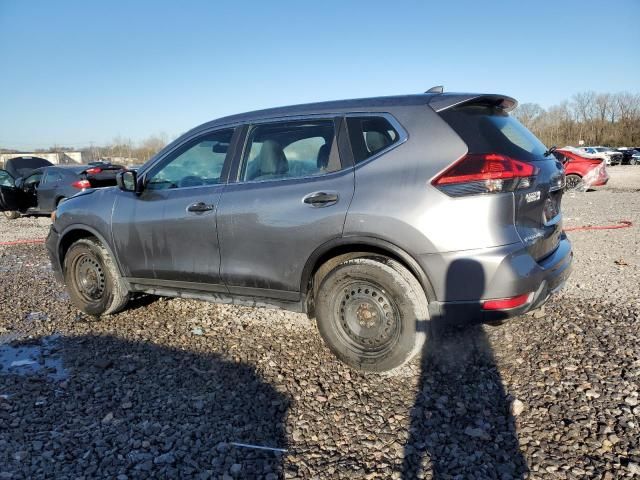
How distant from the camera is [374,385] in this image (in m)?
3.11

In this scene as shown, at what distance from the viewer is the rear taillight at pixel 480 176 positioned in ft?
9.13

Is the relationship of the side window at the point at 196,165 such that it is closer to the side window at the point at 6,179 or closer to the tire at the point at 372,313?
the tire at the point at 372,313

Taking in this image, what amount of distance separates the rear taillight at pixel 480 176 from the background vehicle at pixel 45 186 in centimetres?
1005

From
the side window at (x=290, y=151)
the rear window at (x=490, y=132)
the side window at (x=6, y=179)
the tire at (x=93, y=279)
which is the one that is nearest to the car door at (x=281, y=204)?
the side window at (x=290, y=151)

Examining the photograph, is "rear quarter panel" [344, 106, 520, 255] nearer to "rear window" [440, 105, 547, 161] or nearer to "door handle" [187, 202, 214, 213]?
"rear window" [440, 105, 547, 161]

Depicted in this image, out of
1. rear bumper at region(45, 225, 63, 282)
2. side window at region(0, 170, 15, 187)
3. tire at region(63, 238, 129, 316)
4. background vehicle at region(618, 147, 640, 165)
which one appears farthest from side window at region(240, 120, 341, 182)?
background vehicle at region(618, 147, 640, 165)

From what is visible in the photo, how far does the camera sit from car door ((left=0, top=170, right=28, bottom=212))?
11.7 m

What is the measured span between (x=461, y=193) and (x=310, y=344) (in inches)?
70.4

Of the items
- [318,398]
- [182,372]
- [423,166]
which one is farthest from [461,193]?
[182,372]

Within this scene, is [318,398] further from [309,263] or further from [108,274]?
[108,274]

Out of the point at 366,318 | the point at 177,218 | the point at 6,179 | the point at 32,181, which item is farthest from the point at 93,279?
the point at 6,179

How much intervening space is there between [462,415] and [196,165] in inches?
111

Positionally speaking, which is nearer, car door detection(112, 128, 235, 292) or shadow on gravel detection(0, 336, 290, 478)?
shadow on gravel detection(0, 336, 290, 478)

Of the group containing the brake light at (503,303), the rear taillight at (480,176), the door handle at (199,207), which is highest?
the rear taillight at (480,176)
